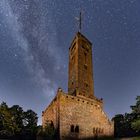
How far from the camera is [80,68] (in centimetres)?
3722

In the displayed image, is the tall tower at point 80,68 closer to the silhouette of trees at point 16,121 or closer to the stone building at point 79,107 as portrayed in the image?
the stone building at point 79,107

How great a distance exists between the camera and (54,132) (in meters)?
29.8

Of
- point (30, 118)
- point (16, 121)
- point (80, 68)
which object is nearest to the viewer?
point (80, 68)

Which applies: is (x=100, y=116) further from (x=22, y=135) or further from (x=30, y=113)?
(x=30, y=113)

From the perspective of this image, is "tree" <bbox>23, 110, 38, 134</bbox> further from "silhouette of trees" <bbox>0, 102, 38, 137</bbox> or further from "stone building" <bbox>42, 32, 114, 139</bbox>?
"stone building" <bbox>42, 32, 114, 139</bbox>

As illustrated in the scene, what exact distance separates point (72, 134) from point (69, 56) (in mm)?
15608

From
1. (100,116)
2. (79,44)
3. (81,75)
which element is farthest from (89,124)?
(79,44)

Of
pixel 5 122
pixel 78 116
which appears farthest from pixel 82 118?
pixel 5 122

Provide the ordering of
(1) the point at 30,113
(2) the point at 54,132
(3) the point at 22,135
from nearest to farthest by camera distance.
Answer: (2) the point at 54,132, (3) the point at 22,135, (1) the point at 30,113

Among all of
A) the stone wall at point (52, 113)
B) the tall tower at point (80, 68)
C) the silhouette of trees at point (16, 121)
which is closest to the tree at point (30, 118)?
the silhouette of trees at point (16, 121)

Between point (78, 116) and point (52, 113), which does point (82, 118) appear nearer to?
point (78, 116)

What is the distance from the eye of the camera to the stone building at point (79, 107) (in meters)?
30.7

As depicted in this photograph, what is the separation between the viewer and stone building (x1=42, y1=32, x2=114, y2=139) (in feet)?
101

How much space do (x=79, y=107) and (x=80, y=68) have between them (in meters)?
7.32
